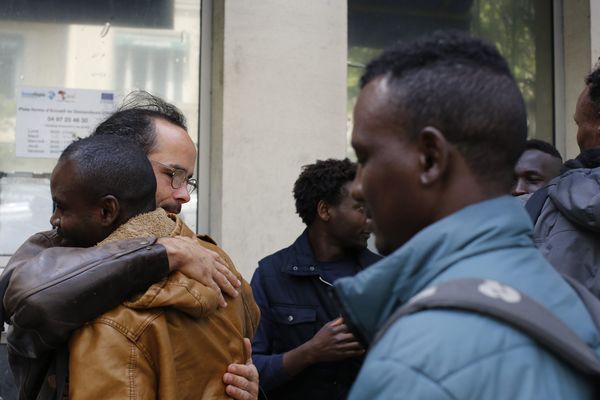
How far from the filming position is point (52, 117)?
5.21 meters

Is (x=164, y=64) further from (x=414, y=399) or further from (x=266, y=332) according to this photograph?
(x=414, y=399)

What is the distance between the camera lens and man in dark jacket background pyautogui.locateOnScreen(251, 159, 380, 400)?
343cm

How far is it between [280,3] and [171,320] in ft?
12.1

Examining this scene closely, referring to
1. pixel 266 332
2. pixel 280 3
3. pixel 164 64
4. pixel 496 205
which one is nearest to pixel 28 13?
pixel 164 64

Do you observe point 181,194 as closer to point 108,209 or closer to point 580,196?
point 108,209

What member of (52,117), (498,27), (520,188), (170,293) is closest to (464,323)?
(170,293)

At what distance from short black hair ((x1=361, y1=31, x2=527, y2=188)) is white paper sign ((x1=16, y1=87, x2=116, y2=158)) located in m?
4.08

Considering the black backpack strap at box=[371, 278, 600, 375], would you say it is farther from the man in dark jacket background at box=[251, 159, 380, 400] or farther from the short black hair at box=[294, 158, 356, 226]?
the short black hair at box=[294, 158, 356, 226]

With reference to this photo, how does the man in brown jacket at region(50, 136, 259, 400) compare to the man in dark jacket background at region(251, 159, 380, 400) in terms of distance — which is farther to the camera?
the man in dark jacket background at region(251, 159, 380, 400)

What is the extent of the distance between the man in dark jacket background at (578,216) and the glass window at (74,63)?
10.1 feet

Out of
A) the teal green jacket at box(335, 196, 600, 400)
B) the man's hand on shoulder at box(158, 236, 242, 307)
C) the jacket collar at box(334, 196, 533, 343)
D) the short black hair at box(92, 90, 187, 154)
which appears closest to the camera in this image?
the teal green jacket at box(335, 196, 600, 400)

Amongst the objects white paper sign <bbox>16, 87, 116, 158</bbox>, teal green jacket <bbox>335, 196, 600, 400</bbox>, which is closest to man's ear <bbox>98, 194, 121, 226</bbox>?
teal green jacket <bbox>335, 196, 600, 400</bbox>

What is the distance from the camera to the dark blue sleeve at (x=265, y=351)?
137 inches

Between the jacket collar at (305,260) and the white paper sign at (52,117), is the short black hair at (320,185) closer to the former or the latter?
the jacket collar at (305,260)
